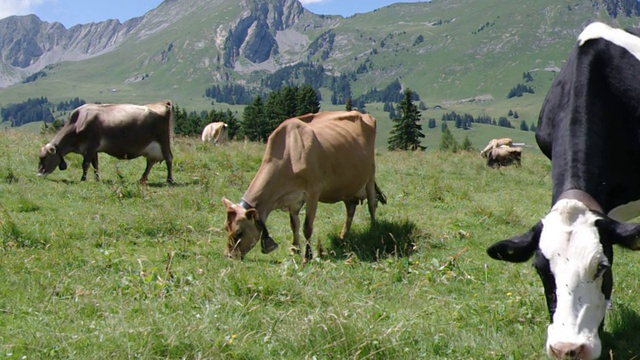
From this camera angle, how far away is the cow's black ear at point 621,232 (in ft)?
15.2

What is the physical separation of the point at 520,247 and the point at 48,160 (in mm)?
13984

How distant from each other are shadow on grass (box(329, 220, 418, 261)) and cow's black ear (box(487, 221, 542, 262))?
3.66 metres

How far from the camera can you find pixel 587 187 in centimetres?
549

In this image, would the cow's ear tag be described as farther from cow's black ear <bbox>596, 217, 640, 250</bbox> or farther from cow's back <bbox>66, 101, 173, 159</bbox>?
cow's back <bbox>66, 101, 173, 159</bbox>

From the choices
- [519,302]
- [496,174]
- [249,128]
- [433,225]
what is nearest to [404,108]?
[249,128]

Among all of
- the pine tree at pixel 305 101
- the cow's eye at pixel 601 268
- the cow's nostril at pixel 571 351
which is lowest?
the pine tree at pixel 305 101

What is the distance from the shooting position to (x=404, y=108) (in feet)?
219

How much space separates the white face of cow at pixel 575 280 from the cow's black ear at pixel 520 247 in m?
0.15

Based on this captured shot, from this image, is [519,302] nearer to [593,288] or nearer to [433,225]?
[593,288]

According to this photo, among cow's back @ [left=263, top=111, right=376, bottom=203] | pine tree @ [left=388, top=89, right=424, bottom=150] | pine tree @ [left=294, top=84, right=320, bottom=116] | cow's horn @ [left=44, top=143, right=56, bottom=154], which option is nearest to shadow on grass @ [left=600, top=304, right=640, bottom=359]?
cow's back @ [left=263, top=111, right=376, bottom=203]

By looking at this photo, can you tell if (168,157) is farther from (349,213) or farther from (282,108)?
(282,108)

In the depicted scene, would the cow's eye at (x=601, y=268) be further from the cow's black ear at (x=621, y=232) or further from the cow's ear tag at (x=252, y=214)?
the cow's ear tag at (x=252, y=214)

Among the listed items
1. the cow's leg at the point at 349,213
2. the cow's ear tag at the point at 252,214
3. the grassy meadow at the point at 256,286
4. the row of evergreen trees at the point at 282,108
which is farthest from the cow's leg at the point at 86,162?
the row of evergreen trees at the point at 282,108

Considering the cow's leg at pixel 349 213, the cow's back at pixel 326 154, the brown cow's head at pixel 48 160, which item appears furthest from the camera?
the brown cow's head at pixel 48 160
